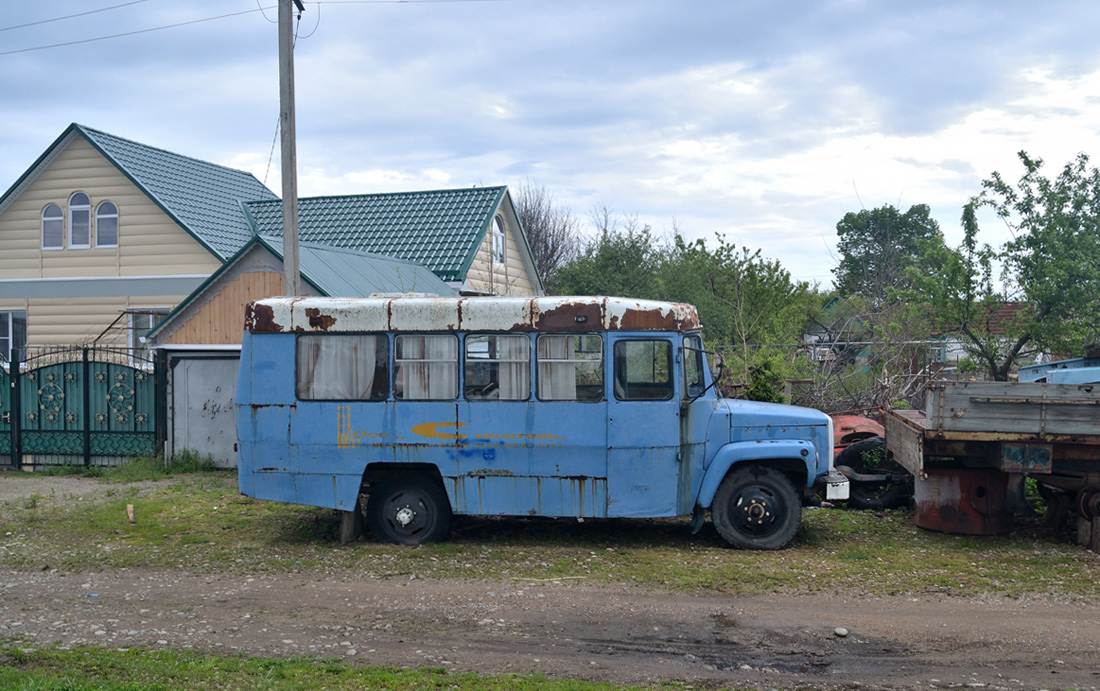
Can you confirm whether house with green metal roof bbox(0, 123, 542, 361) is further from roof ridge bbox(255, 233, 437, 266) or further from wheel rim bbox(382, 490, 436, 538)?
wheel rim bbox(382, 490, 436, 538)

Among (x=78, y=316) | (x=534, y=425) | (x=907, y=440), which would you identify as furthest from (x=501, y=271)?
(x=907, y=440)

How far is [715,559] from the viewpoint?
9406 mm

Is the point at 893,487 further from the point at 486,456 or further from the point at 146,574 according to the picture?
the point at 146,574

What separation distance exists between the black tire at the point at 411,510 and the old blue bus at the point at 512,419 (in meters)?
0.02

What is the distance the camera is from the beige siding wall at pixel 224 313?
629 inches

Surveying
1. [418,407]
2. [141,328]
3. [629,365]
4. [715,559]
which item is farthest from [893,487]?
[141,328]

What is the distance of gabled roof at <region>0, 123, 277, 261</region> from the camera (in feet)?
73.8

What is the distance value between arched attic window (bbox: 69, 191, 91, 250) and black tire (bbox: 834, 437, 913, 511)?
19.7 metres

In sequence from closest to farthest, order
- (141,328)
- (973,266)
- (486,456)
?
(486,456), (973,266), (141,328)

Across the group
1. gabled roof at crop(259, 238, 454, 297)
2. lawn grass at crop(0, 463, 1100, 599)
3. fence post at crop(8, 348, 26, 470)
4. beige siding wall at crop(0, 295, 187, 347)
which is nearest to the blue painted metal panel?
lawn grass at crop(0, 463, 1100, 599)

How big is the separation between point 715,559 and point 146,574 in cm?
573

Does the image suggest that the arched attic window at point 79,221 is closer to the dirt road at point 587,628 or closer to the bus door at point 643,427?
the dirt road at point 587,628

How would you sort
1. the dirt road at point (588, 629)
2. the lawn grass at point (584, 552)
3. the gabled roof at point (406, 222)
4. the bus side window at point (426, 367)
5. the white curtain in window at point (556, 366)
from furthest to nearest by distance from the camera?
the gabled roof at point (406, 222)
the bus side window at point (426, 367)
the white curtain in window at point (556, 366)
the lawn grass at point (584, 552)
the dirt road at point (588, 629)

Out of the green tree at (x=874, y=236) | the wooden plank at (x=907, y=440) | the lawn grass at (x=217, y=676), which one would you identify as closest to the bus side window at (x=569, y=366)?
the wooden plank at (x=907, y=440)
